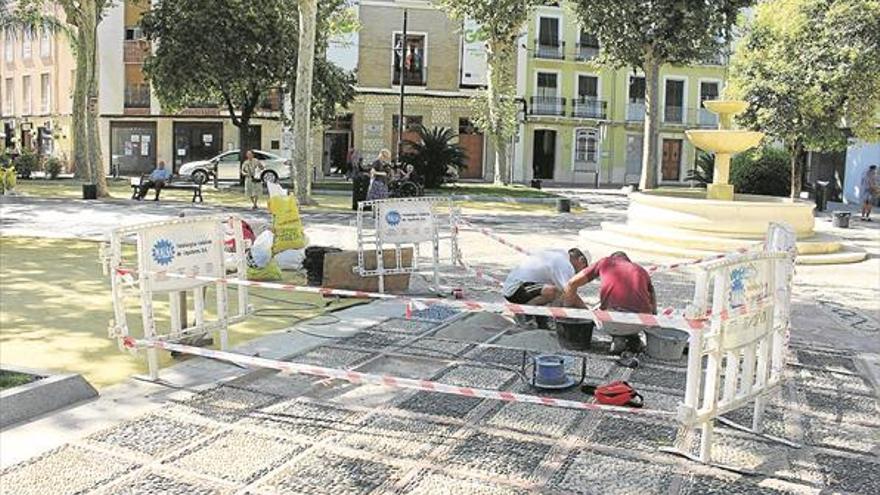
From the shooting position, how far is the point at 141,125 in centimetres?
4434

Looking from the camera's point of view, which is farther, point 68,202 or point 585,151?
point 585,151

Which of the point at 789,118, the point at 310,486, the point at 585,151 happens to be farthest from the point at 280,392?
the point at 585,151

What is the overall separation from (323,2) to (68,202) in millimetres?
13201

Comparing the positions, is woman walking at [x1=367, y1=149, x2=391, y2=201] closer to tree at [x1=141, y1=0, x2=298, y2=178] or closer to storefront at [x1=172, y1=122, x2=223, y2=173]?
tree at [x1=141, y1=0, x2=298, y2=178]

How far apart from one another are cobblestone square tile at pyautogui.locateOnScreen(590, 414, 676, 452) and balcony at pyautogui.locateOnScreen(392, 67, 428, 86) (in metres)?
41.1

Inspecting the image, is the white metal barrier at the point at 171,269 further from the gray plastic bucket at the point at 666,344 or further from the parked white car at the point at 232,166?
the parked white car at the point at 232,166

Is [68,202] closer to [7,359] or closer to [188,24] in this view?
[188,24]

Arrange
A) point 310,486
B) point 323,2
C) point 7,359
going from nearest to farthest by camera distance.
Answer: point 310,486 < point 7,359 < point 323,2

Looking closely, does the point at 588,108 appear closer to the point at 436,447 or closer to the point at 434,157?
the point at 434,157

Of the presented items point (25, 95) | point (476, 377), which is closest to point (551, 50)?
point (25, 95)

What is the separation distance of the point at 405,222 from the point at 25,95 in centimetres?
4635

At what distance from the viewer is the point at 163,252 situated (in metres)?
6.91

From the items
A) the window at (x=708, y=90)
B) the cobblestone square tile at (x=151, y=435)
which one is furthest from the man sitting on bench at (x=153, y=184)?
the window at (x=708, y=90)

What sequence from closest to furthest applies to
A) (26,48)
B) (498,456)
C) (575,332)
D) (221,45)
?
(498,456), (575,332), (221,45), (26,48)
